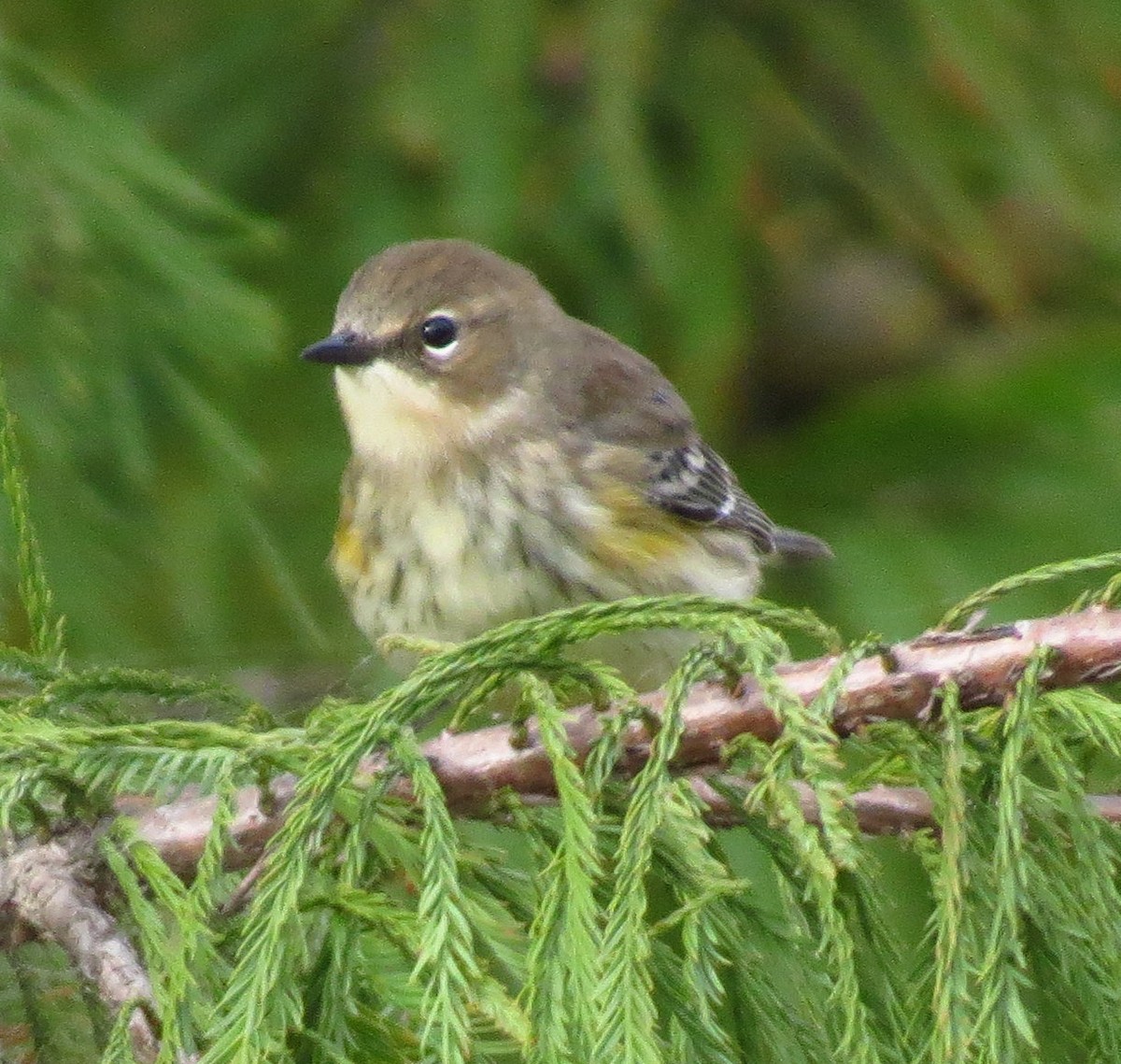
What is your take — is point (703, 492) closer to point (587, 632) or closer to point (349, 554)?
point (349, 554)

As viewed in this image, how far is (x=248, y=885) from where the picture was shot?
1792 millimetres

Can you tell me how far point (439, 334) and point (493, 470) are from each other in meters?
0.40

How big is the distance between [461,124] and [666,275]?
0.64 metres

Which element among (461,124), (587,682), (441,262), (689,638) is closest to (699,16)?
(461,124)

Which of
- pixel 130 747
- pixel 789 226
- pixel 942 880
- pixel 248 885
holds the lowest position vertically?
pixel 789 226

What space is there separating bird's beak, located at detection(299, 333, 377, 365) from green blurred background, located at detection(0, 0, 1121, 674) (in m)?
0.55

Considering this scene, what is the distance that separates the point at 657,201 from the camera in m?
4.71

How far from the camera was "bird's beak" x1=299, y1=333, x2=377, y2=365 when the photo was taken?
3.54 meters

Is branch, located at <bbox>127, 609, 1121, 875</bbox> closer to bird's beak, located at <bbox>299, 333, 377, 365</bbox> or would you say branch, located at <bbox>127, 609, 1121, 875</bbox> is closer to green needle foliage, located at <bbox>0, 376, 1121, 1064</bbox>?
green needle foliage, located at <bbox>0, 376, 1121, 1064</bbox>

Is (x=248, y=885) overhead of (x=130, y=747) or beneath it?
beneath

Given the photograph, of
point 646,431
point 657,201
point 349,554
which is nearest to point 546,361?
point 646,431

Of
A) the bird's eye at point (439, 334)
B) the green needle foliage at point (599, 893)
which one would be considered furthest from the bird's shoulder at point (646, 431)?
the green needle foliage at point (599, 893)

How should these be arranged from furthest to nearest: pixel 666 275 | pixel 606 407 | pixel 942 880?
pixel 666 275 → pixel 606 407 → pixel 942 880

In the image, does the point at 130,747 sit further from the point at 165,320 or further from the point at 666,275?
the point at 666,275
